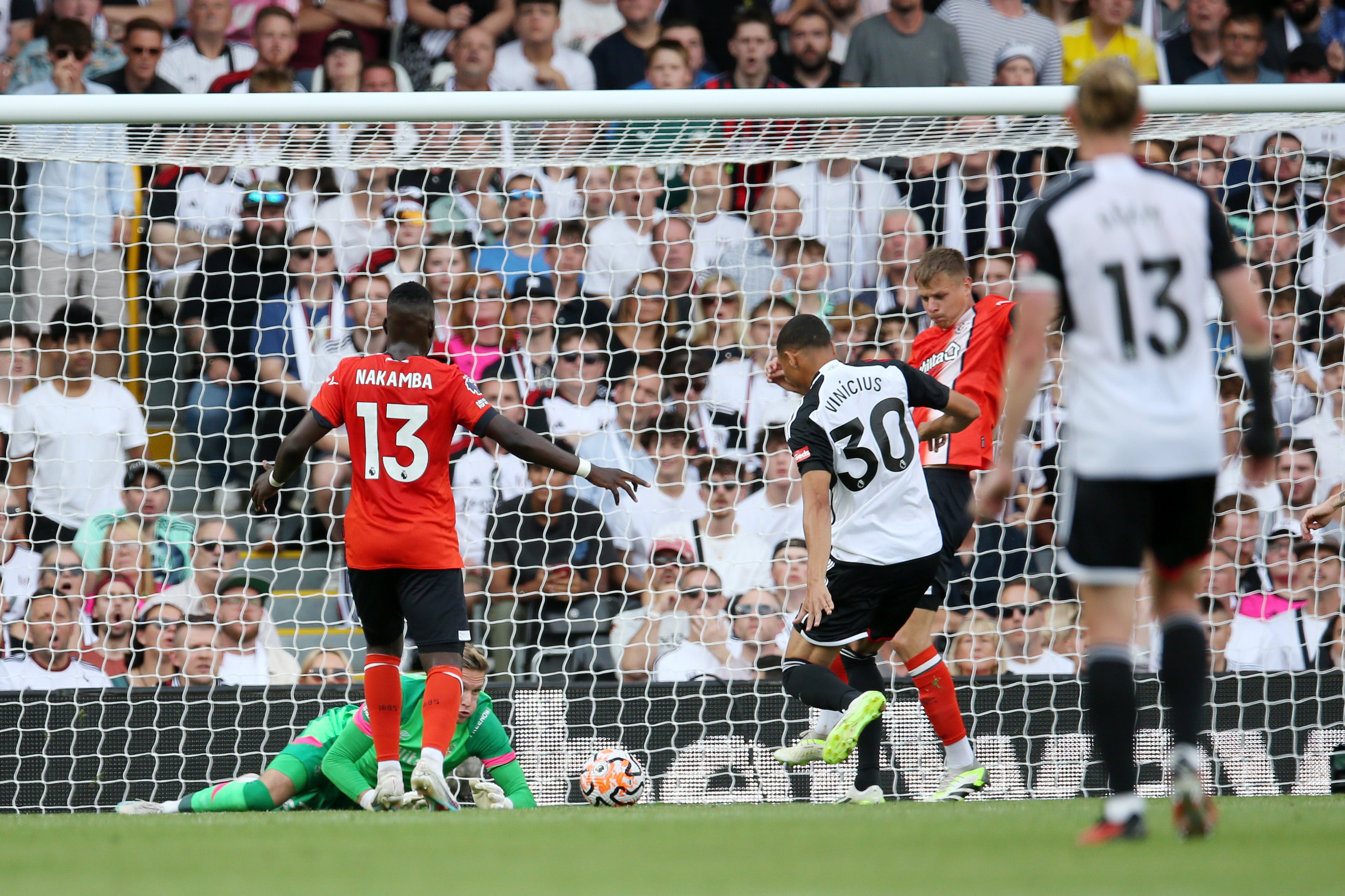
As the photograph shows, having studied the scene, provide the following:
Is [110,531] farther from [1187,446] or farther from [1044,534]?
[1187,446]

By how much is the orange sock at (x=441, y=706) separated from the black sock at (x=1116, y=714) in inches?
105

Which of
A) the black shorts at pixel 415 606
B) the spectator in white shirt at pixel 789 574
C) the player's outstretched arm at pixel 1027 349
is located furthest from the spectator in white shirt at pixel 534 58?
the player's outstretched arm at pixel 1027 349

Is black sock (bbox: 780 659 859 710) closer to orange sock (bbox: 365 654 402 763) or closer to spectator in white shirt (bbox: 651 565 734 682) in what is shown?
orange sock (bbox: 365 654 402 763)

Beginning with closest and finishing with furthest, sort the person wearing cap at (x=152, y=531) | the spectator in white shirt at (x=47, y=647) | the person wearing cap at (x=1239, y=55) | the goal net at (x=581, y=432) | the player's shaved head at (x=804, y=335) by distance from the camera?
the player's shaved head at (x=804, y=335)
the goal net at (x=581, y=432)
the spectator in white shirt at (x=47, y=647)
the person wearing cap at (x=152, y=531)
the person wearing cap at (x=1239, y=55)

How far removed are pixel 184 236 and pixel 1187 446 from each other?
20.5ft

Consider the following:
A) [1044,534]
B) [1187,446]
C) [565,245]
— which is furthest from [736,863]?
[565,245]

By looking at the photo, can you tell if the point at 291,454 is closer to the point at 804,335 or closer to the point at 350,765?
the point at 350,765

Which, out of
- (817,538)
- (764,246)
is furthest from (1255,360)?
(764,246)

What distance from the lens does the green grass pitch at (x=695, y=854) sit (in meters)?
2.55

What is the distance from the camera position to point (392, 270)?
7.79m

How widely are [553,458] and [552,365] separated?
261 cm

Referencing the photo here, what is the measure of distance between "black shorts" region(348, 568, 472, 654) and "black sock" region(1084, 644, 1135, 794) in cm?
267

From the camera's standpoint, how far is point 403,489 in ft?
17.0

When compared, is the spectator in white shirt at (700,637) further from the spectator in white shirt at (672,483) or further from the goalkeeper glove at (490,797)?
the goalkeeper glove at (490,797)
